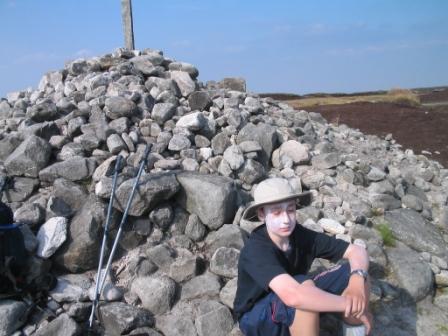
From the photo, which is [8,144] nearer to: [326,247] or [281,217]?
[281,217]

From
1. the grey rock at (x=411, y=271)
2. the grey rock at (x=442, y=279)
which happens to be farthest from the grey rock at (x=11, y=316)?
the grey rock at (x=442, y=279)

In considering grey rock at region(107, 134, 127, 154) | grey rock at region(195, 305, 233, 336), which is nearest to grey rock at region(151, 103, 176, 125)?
grey rock at region(107, 134, 127, 154)

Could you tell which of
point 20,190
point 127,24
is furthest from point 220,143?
point 127,24

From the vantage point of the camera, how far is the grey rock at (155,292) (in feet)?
16.1

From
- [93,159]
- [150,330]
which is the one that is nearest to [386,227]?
[150,330]

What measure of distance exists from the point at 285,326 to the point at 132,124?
5.15 meters

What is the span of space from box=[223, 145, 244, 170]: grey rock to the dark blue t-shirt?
2.81 metres

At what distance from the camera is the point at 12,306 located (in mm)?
4449

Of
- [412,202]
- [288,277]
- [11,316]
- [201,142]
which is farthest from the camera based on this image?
[412,202]

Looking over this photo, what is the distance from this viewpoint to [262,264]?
11.4 ft

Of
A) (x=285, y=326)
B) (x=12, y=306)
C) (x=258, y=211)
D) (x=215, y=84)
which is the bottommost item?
(x=12, y=306)

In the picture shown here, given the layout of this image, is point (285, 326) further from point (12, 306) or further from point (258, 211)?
point (12, 306)

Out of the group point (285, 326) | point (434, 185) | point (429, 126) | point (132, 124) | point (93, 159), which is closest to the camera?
point (285, 326)

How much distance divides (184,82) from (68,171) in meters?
3.78
